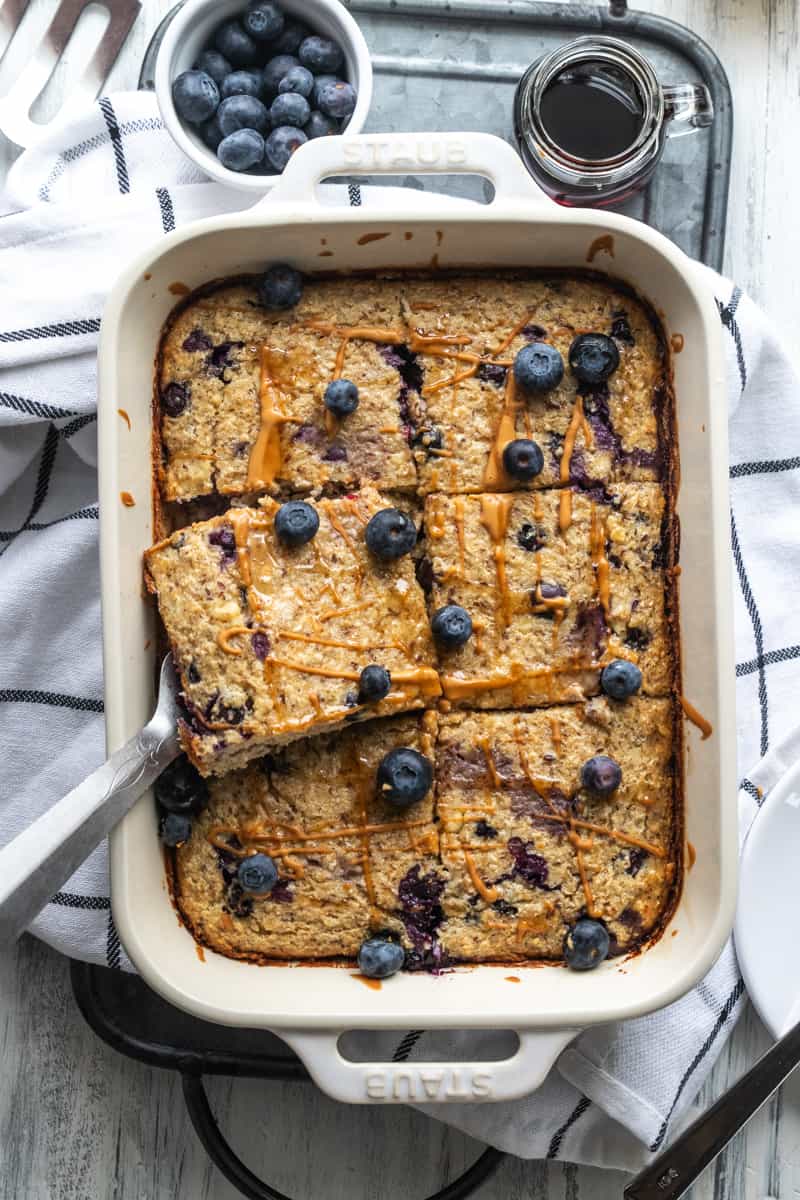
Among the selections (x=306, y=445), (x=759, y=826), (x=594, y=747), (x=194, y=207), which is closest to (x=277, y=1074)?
(x=594, y=747)

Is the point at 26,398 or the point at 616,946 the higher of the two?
the point at 26,398

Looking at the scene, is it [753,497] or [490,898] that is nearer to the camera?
[490,898]

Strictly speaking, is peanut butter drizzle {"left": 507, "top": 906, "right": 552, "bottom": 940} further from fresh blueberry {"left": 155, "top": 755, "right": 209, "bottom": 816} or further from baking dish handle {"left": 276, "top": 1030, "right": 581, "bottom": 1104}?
fresh blueberry {"left": 155, "top": 755, "right": 209, "bottom": 816}

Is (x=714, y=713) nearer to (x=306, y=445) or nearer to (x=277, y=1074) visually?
(x=306, y=445)

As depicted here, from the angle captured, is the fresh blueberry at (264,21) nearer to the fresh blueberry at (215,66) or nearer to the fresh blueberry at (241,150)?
the fresh blueberry at (215,66)

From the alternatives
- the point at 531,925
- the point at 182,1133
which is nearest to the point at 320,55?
the point at 531,925

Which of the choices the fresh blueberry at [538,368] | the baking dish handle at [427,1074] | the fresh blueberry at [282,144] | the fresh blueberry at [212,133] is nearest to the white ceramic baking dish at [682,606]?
the baking dish handle at [427,1074]
